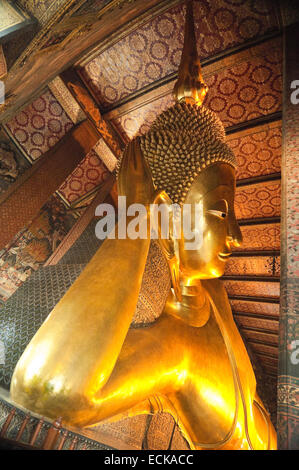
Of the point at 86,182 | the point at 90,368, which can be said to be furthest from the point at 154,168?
the point at 86,182

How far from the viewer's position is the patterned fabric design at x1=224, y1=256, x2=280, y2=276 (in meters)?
3.14

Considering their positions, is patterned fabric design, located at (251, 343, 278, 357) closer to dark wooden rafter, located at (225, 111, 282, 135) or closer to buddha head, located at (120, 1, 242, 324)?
dark wooden rafter, located at (225, 111, 282, 135)

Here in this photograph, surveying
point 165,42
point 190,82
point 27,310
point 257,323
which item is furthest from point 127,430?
point 165,42

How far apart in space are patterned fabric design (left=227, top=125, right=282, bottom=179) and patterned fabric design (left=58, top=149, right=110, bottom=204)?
1.19 m

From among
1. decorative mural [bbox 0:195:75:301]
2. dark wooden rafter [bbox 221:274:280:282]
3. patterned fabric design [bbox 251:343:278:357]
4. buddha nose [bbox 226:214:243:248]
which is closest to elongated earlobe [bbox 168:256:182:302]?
buddha nose [bbox 226:214:243:248]

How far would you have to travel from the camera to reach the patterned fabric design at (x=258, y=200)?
102 inches

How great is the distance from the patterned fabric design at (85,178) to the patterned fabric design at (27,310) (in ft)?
4.46

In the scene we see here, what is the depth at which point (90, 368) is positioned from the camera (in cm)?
64

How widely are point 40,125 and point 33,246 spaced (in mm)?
964

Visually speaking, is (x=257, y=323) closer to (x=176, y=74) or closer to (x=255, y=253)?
(x=255, y=253)

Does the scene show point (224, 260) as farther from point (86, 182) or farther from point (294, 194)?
point (86, 182)

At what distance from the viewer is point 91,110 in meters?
Result: 2.36

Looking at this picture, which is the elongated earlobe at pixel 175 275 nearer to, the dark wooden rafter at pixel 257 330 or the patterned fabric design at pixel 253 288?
the patterned fabric design at pixel 253 288
